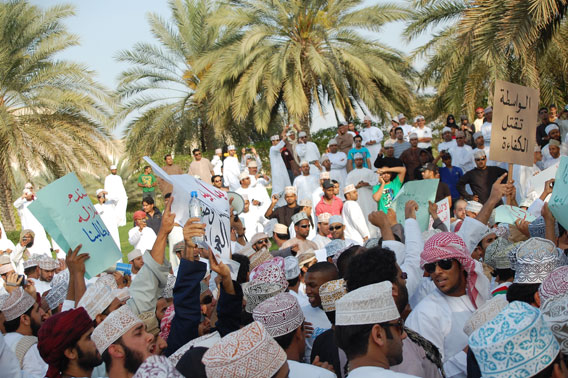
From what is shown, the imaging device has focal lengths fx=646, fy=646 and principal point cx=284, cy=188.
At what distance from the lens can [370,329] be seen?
267 centimetres

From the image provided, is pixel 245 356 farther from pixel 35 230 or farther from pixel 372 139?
pixel 372 139

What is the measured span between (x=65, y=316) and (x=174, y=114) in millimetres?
19247

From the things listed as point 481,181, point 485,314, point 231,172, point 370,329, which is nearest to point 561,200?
point 485,314

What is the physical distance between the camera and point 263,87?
61.0 feet

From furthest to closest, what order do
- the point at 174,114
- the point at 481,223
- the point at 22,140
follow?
the point at 174,114
the point at 22,140
the point at 481,223

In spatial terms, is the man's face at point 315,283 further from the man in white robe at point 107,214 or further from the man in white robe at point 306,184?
the man in white robe at point 107,214

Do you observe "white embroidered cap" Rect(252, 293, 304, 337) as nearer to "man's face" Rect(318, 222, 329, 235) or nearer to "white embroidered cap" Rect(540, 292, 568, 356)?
"white embroidered cap" Rect(540, 292, 568, 356)

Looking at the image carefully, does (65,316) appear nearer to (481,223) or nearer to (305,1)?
(481,223)

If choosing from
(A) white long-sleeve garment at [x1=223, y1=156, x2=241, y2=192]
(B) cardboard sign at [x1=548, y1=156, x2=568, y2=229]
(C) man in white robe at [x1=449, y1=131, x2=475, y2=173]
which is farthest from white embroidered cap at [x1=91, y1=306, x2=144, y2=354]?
(A) white long-sleeve garment at [x1=223, y1=156, x2=241, y2=192]

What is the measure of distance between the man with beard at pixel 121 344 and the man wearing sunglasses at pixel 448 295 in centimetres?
154

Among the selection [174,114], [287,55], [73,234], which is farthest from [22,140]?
[73,234]

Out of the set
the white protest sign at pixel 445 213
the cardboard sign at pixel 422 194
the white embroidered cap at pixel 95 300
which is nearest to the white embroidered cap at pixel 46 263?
the white embroidered cap at pixel 95 300

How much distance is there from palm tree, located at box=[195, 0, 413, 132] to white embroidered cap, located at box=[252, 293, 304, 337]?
14202 millimetres

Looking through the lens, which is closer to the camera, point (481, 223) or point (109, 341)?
point (109, 341)
